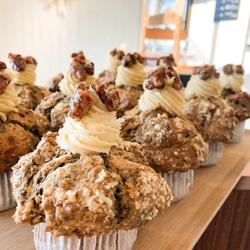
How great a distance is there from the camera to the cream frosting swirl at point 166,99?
174cm

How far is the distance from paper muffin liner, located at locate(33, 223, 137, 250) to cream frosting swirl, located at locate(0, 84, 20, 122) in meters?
0.65

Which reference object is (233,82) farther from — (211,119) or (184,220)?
(184,220)

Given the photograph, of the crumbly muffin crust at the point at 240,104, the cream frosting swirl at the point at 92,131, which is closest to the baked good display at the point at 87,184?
the cream frosting swirl at the point at 92,131

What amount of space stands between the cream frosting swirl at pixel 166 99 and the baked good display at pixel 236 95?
1.38 meters

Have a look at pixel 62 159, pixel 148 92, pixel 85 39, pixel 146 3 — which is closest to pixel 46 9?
pixel 85 39

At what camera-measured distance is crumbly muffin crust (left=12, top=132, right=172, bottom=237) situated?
1.00 meters

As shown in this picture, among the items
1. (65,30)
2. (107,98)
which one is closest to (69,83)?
(107,98)

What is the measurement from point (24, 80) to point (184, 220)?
1618mm

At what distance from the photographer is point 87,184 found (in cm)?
105

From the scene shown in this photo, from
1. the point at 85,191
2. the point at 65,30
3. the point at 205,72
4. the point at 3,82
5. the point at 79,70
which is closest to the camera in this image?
the point at 85,191

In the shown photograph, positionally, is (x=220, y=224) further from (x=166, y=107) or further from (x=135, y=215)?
(x=135, y=215)

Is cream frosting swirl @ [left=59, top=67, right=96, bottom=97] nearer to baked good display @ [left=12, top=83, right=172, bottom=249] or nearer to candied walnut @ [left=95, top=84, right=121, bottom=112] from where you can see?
baked good display @ [left=12, top=83, right=172, bottom=249]

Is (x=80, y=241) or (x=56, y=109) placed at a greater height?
(x=56, y=109)

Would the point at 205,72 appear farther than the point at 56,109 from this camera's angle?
Yes
